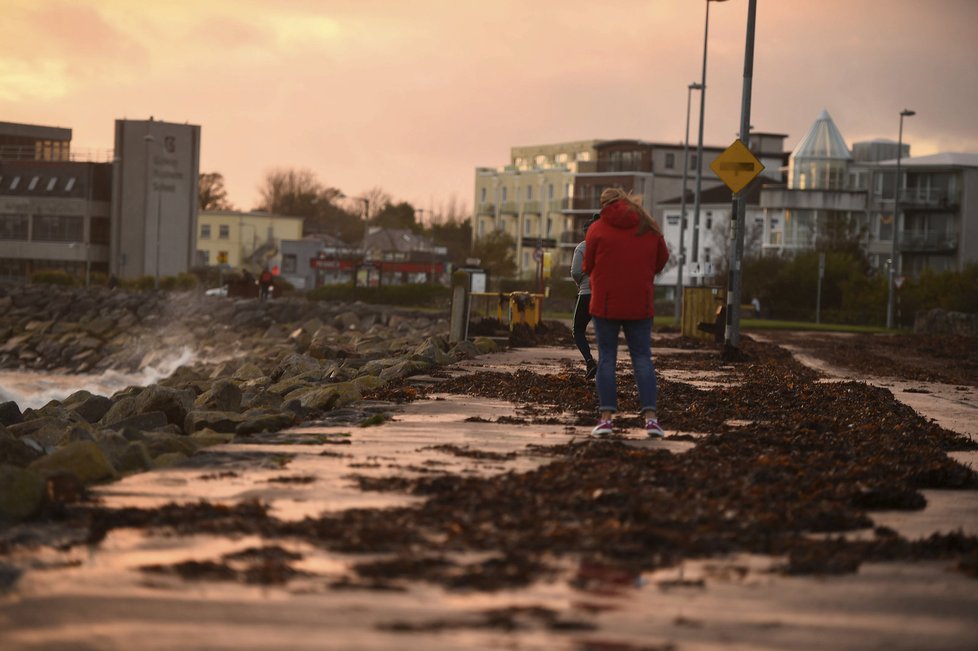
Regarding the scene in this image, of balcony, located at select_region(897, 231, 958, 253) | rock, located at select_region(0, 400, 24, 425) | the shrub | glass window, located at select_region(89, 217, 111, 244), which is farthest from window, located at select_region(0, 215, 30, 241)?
rock, located at select_region(0, 400, 24, 425)

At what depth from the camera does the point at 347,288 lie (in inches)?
3073

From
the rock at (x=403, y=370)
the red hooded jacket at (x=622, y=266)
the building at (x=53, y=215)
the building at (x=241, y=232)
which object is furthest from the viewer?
the building at (x=241, y=232)

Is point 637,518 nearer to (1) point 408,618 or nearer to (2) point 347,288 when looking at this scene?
(1) point 408,618

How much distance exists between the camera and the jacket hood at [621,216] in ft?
37.3

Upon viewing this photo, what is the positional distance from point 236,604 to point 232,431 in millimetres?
6471

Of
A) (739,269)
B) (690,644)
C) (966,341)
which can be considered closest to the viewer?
(690,644)

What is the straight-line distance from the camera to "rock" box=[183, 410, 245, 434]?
11.9 m

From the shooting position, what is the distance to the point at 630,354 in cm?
1147

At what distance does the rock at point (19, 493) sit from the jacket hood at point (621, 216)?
17.9ft

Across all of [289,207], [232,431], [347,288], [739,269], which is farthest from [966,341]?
[289,207]

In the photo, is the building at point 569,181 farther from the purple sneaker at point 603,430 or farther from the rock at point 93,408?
the purple sneaker at point 603,430

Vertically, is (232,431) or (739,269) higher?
(739,269)

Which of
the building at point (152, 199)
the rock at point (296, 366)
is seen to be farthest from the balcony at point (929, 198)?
the rock at point (296, 366)

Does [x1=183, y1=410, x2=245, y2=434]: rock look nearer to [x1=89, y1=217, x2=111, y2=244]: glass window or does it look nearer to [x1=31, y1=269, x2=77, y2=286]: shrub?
[x1=31, y1=269, x2=77, y2=286]: shrub
